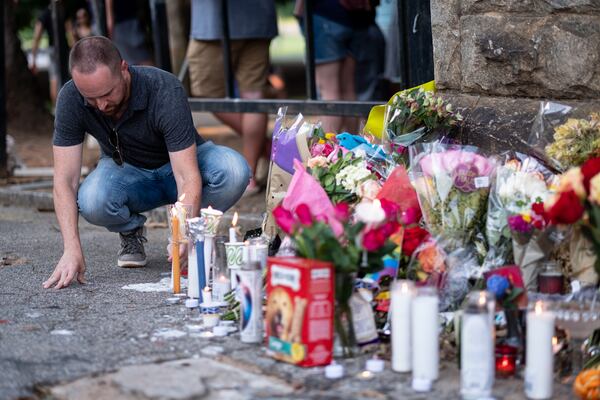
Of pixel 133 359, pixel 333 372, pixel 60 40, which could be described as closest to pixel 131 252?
pixel 133 359

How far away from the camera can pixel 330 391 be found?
297cm

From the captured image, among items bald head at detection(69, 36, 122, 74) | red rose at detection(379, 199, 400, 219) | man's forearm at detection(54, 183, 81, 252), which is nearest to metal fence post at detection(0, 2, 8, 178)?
man's forearm at detection(54, 183, 81, 252)

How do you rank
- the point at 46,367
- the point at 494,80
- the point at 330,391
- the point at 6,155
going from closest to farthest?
the point at 330,391
the point at 46,367
the point at 494,80
the point at 6,155

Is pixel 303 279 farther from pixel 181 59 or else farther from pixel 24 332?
pixel 181 59

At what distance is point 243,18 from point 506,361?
416 centimetres

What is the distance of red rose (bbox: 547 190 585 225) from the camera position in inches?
121

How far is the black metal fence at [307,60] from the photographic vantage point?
4.95 meters

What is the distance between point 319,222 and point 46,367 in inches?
38.0

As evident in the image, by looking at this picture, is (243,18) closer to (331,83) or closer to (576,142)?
(331,83)

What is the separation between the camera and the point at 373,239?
3.19 meters

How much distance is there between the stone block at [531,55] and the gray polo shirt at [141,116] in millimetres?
1233

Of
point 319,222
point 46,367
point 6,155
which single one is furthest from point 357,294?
A: point 6,155

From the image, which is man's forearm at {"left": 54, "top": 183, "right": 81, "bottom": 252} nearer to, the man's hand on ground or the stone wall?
the man's hand on ground

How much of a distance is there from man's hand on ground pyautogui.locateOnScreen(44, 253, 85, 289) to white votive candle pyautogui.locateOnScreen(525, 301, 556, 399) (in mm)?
2099
